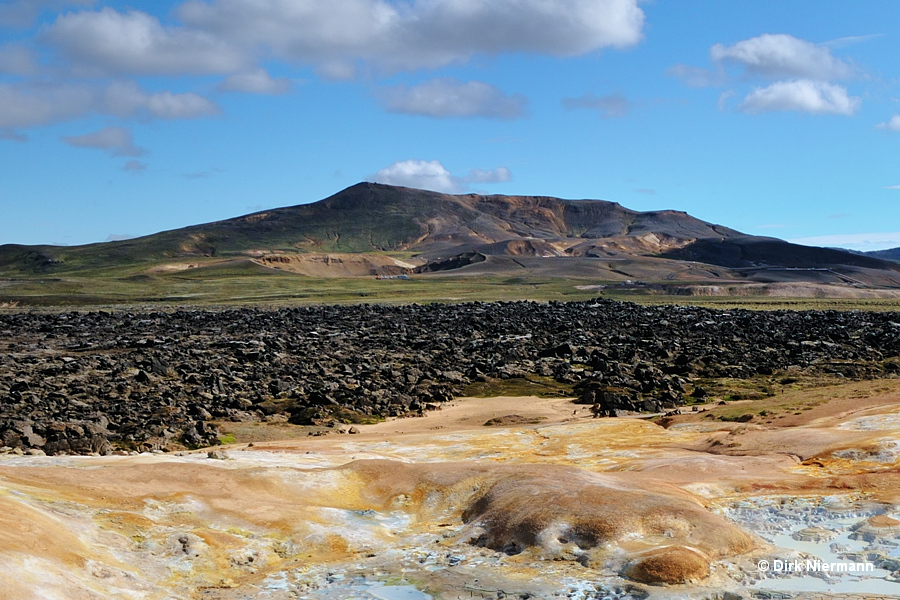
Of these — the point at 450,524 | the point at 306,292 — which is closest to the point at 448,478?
the point at 450,524

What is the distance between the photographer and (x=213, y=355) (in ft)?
119

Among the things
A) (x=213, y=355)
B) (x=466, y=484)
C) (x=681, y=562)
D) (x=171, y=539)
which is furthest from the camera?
(x=213, y=355)

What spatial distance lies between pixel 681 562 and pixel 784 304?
250 ft

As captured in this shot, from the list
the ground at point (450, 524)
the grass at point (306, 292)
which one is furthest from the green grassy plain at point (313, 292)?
the ground at point (450, 524)

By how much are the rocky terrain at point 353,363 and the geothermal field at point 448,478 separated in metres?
0.17

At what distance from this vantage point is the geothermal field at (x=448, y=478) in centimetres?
973

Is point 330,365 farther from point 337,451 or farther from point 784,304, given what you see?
point 784,304

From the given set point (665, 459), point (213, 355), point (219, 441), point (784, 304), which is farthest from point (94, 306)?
point (665, 459)

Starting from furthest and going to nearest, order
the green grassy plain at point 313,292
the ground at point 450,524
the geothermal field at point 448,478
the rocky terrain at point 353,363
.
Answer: the green grassy plain at point 313,292
the rocky terrain at point 353,363
the geothermal field at point 448,478
the ground at point 450,524

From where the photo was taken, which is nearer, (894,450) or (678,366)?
(894,450)

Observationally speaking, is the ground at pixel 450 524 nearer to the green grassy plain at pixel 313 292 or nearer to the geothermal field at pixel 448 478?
Result: the geothermal field at pixel 448 478

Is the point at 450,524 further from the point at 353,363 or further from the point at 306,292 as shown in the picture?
the point at 306,292

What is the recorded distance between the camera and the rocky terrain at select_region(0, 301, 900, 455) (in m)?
23.0

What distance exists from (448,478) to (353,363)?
20867 mm
